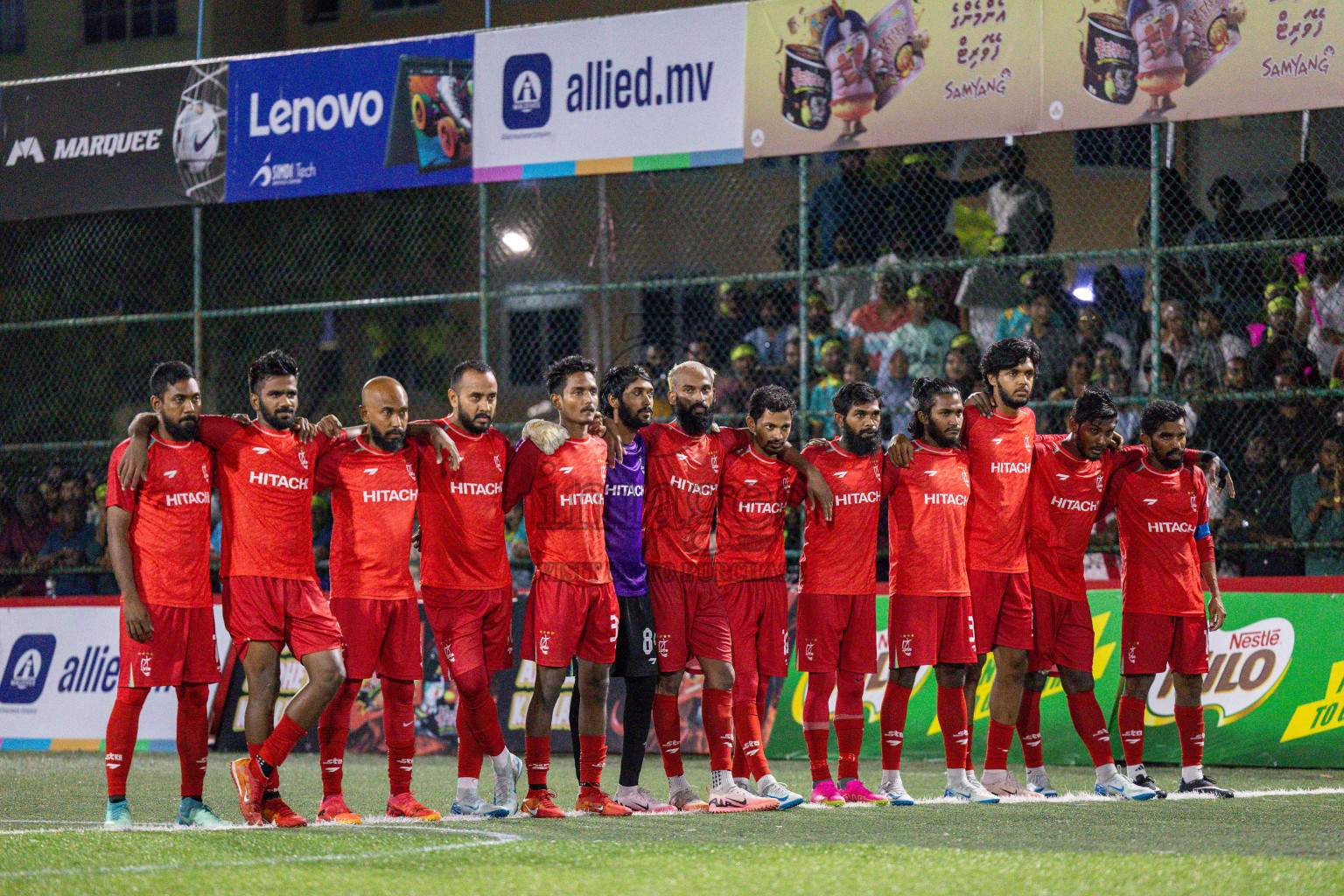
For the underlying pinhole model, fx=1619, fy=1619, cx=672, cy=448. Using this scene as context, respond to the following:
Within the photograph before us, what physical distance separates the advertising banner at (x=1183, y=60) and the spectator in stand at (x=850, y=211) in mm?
2309

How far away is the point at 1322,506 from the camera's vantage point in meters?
11.9

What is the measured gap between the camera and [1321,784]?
10047mm

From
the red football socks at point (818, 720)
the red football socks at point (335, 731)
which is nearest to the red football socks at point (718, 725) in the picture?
the red football socks at point (818, 720)

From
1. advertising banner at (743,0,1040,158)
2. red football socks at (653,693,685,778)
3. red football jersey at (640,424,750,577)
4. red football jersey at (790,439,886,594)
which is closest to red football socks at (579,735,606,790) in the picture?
red football socks at (653,693,685,778)

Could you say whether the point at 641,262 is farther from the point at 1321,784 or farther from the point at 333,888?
the point at 333,888

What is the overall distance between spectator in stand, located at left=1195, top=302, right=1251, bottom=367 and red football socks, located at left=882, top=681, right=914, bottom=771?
15.7ft

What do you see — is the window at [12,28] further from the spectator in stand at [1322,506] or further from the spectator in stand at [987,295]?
the spectator in stand at [1322,506]

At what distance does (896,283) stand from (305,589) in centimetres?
750

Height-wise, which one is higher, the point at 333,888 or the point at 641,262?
the point at 641,262

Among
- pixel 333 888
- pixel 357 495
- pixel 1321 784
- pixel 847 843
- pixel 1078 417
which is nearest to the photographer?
pixel 333 888

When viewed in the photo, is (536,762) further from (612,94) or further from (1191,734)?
(612,94)

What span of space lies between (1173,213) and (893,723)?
232 inches

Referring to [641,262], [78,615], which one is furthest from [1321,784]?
[641,262]

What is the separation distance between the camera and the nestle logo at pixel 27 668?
14266 millimetres
